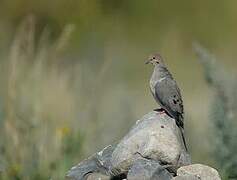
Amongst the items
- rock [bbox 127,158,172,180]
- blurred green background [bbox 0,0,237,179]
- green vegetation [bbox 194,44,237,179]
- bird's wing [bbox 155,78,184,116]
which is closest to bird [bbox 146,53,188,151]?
bird's wing [bbox 155,78,184,116]

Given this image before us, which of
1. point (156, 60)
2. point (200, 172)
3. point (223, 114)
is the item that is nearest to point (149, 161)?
point (200, 172)

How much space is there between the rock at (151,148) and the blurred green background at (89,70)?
2.86 meters

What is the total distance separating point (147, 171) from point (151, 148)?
21 centimetres

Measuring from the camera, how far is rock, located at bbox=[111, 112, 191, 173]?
6379mm

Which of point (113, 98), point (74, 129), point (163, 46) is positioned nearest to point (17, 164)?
point (74, 129)

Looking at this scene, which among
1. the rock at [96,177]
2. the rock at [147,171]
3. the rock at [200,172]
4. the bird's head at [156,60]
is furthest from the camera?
the bird's head at [156,60]

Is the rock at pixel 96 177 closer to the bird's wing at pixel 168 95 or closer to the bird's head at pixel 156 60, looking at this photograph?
the bird's wing at pixel 168 95

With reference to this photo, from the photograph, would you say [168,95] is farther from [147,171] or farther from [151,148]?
[147,171]

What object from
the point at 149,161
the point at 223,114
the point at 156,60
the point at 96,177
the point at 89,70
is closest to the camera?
the point at 149,161

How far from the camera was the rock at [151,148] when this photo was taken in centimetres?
638

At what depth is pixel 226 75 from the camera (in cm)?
1107

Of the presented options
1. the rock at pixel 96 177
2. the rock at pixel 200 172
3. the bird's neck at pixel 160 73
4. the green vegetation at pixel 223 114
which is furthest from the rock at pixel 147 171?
the green vegetation at pixel 223 114

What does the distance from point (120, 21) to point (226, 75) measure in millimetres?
8382

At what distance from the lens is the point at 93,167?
6625mm
